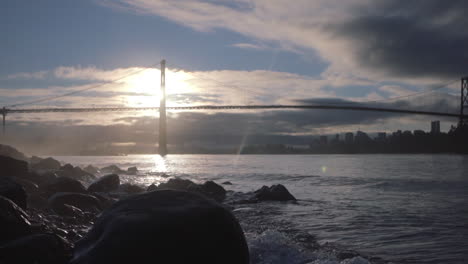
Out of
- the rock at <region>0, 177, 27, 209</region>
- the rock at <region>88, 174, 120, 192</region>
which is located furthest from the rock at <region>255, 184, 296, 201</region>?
the rock at <region>0, 177, 27, 209</region>

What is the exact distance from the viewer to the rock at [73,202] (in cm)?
614

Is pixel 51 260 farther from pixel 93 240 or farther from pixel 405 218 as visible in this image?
pixel 405 218

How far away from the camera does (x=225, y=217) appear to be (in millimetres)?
3271

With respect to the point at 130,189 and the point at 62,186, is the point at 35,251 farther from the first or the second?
the point at 130,189

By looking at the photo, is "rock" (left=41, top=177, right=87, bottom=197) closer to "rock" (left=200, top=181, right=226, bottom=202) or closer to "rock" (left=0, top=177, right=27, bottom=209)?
"rock" (left=0, top=177, right=27, bottom=209)

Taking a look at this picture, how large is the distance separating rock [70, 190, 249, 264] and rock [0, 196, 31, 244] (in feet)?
2.46

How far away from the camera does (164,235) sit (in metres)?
2.87

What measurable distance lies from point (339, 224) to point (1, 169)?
816 cm

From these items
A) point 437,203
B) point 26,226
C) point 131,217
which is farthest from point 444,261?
point 437,203

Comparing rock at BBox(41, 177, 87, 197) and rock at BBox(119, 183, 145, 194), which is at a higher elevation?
rock at BBox(41, 177, 87, 197)

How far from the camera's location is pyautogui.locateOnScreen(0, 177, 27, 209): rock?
453 centimetres

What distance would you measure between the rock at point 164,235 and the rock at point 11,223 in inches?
29.5

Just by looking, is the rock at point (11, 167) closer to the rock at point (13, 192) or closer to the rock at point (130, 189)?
the rock at point (130, 189)

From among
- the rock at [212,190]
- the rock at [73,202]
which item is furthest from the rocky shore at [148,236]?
the rock at [212,190]
